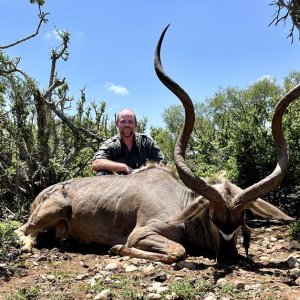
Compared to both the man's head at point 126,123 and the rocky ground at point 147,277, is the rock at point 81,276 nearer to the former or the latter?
the rocky ground at point 147,277

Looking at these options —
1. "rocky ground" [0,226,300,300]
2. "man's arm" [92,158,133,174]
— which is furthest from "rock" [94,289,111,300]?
"man's arm" [92,158,133,174]

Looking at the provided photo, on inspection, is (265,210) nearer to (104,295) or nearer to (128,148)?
(104,295)

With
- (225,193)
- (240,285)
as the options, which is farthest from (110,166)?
(240,285)

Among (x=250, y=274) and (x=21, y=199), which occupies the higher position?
(x=21, y=199)

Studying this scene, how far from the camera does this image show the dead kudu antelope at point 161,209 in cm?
371

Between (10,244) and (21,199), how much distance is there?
7.72ft

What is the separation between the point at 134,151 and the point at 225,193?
6.86 feet

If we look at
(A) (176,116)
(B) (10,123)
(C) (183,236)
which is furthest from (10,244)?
(A) (176,116)

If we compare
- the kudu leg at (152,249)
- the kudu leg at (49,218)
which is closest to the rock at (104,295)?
the kudu leg at (152,249)

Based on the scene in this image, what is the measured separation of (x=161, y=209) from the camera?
430 centimetres

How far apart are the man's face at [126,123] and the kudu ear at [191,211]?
194 centimetres

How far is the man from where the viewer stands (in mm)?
5620

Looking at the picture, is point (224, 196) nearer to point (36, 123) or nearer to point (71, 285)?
point (71, 285)

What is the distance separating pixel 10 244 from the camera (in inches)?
160
